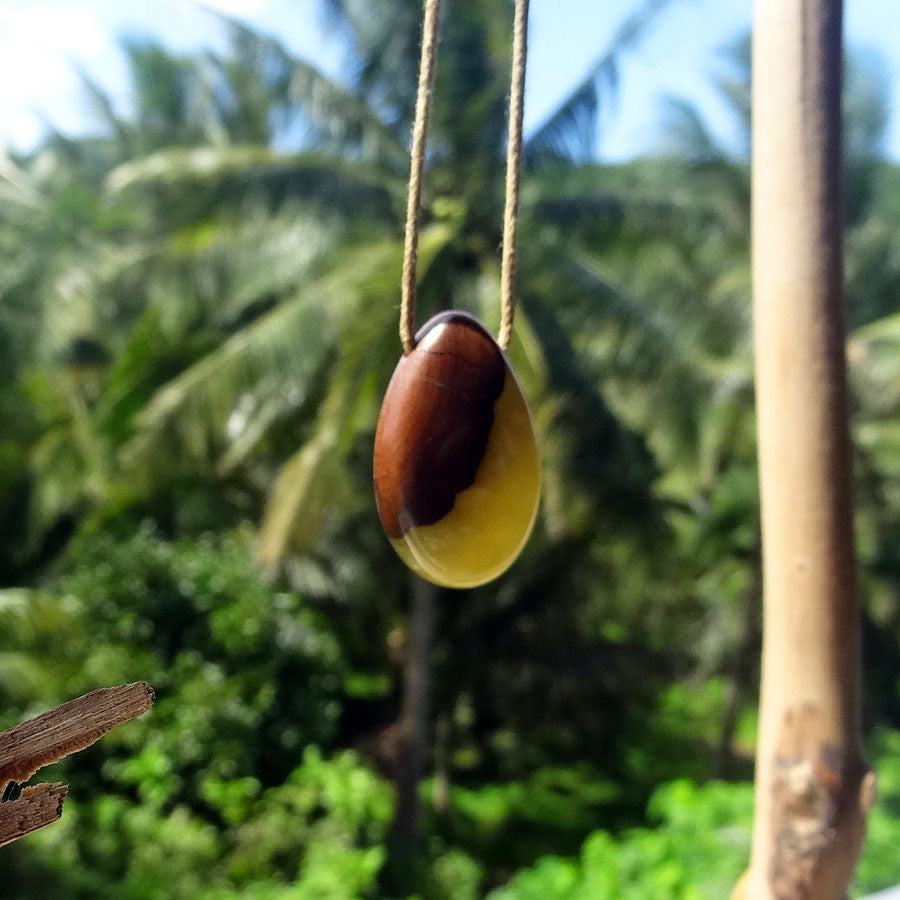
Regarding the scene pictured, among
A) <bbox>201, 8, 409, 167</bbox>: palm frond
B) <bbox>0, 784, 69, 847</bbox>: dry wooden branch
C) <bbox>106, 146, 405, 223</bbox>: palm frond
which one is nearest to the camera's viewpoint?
<bbox>0, 784, 69, 847</bbox>: dry wooden branch

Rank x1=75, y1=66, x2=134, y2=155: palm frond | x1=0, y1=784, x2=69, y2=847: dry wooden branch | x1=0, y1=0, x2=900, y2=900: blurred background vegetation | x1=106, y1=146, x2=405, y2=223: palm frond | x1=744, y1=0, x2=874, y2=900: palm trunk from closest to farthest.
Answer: x1=0, y1=784, x2=69, y2=847: dry wooden branch < x1=744, y1=0, x2=874, y2=900: palm trunk < x1=0, y1=0, x2=900, y2=900: blurred background vegetation < x1=106, y1=146, x2=405, y2=223: palm frond < x1=75, y1=66, x2=134, y2=155: palm frond

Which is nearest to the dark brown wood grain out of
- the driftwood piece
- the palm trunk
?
Result: the driftwood piece

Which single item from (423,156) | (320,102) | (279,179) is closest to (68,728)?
(423,156)

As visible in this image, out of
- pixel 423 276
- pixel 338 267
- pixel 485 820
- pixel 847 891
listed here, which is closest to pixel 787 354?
pixel 847 891

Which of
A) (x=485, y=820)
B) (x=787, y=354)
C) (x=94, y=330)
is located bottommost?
(x=485, y=820)

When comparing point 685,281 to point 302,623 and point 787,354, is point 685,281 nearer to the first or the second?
point 302,623

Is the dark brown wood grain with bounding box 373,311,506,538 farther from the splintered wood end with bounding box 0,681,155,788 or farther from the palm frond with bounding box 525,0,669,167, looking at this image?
the palm frond with bounding box 525,0,669,167
